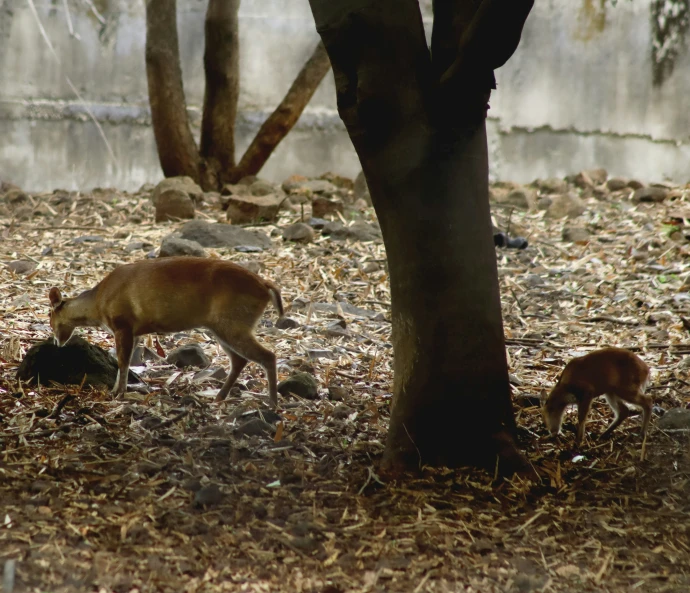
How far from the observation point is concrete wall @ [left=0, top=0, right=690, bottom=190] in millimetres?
11305

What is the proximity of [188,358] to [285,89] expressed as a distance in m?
6.94

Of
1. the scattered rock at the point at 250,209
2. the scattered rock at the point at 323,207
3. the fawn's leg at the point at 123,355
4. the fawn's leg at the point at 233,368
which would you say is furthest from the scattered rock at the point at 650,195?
the fawn's leg at the point at 123,355

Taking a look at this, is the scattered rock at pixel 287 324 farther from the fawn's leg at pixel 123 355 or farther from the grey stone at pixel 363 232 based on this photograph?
the grey stone at pixel 363 232

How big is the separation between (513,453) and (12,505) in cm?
206

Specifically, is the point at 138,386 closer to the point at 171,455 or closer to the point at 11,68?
the point at 171,455

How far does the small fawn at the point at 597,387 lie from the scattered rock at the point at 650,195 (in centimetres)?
631

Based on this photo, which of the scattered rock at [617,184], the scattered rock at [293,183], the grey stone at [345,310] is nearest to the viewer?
the grey stone at [345,310]

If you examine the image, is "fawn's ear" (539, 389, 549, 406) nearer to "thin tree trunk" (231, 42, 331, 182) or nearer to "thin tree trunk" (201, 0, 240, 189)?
"thin tree trunk" (231, 42, 331, 182)

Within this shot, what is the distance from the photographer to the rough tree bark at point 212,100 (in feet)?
31.2

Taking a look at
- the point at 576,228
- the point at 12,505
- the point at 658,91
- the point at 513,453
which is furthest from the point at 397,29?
the point at 658,91

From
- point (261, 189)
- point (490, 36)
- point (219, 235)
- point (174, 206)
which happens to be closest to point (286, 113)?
point (261, 189)

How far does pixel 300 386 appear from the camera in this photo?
Answer: 4969mm

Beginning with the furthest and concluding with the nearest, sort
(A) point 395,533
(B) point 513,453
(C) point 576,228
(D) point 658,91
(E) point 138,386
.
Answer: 1. (D) point 658,91
2. (C) point 576,228
3. (E) point 138,386
4. (B) point 513,453
5. (A) point 395,533

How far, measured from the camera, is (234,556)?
3146 mm
